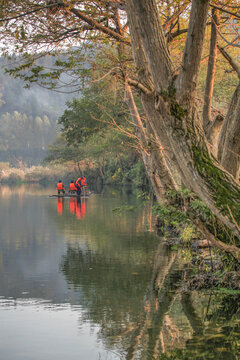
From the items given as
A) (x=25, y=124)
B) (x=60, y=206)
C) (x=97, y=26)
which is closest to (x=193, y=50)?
(x=97, y=26)

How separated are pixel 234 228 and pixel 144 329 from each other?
2.04 meters

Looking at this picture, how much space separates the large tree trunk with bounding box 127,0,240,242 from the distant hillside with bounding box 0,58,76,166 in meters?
111

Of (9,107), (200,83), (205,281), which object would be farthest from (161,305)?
(9,107)

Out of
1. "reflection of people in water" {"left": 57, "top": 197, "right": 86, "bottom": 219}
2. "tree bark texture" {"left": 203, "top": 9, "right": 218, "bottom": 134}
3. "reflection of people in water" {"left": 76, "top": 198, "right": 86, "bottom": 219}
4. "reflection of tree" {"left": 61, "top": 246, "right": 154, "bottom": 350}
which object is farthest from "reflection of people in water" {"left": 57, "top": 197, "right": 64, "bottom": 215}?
"tree bark texture" {"left": 203, "top": 9, "right": 218, "bottom": 134}

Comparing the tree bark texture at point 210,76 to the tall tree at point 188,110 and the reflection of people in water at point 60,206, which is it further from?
the reflection of people in water at point 60,206

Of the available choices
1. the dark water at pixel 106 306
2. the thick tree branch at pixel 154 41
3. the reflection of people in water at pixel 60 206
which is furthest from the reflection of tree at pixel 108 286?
the reflection of people in water at pixel 60 206

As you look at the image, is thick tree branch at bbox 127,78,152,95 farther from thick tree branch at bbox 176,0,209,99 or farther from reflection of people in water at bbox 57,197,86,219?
reflection of people in water at bbox 57,197,86,219

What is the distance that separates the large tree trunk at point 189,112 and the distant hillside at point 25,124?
11064cm

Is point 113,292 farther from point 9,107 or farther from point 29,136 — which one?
point 9,107

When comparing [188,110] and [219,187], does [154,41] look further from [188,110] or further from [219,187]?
[219,187]

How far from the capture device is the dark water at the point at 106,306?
7824 millimetres

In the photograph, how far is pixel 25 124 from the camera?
146250 mm

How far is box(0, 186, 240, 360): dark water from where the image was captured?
25.7 ft

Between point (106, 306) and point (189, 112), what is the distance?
3688 millimetres
